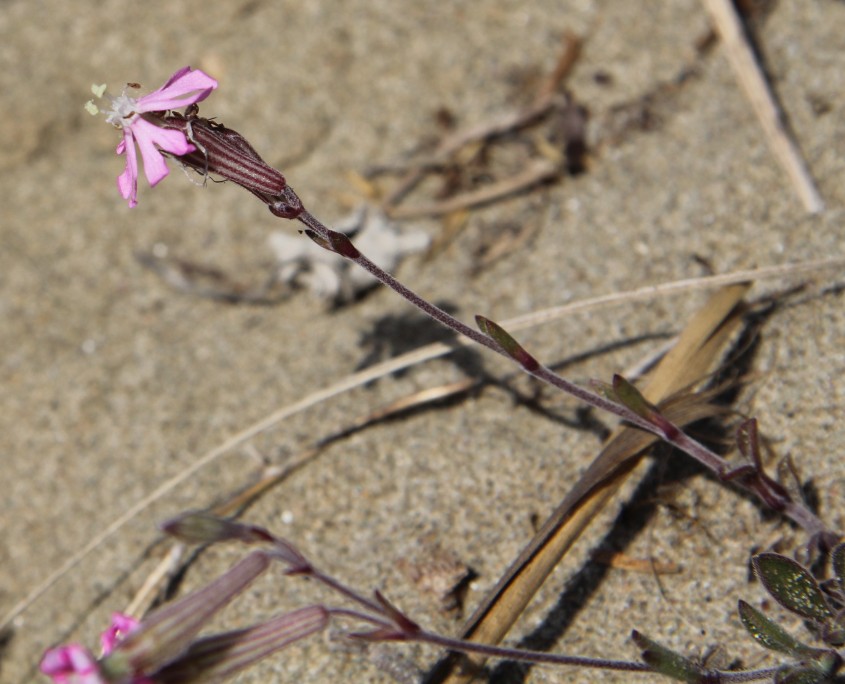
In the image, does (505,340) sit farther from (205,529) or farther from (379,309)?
(379,309)

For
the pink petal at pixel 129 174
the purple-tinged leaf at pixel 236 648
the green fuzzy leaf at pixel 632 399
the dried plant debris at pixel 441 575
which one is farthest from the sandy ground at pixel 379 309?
the pink petal at pixel 129 174

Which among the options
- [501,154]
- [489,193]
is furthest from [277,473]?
[501,154]

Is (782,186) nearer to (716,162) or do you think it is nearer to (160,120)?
(716,162)

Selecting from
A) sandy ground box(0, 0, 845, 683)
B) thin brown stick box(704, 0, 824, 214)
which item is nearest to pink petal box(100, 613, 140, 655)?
sandy ground box(0, 0, 845, 683)

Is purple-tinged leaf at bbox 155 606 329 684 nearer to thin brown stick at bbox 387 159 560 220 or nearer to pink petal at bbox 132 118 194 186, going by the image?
pink petal at bbox 132 118 194 186

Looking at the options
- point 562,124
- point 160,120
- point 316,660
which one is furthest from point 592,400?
point 562,124

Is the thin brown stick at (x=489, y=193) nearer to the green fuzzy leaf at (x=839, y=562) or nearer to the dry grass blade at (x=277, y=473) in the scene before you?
the dry grass blade at (x=277, y=473)

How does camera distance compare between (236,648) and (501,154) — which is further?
(501,154)
